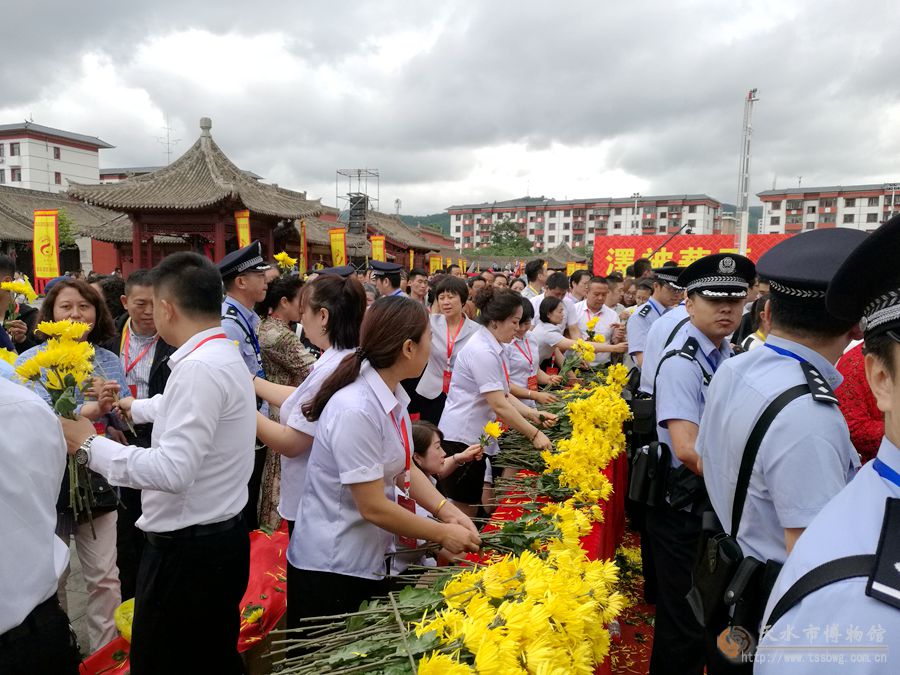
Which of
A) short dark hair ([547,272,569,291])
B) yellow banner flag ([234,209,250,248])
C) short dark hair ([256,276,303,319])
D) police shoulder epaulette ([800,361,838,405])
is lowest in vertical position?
police shoulder epaulette ([800,361,838,405])

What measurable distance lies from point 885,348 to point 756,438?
67cm

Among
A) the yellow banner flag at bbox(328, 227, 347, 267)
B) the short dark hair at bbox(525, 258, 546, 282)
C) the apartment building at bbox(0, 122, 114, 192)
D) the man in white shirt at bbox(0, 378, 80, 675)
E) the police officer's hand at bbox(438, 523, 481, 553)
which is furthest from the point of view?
the apartment building at bbox(0, 122, 114, 192)

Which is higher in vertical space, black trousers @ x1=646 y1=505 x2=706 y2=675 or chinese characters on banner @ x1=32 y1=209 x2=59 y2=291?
chinese characters on banner @ x1=32 y1=209 x2=59 y2=291

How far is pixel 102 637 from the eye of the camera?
2.80 meters

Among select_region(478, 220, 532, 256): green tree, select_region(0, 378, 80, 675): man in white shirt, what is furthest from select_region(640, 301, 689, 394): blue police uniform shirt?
select_region(478, 220, 532, 256): green tree

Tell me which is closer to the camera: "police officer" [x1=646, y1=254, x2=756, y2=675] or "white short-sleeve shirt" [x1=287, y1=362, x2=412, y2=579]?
"white short-sleeve shirt" [x1=287, y1=362, x2=412, y2=579]

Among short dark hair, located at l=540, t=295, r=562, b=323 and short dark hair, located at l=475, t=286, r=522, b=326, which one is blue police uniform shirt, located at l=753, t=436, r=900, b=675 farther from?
short dark hair, located at l=540, t=295, r=562, b=323

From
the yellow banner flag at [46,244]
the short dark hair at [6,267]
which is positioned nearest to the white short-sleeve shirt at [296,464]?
the short dark hair at [6,267]

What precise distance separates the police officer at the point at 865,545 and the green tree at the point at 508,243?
64.2 metres

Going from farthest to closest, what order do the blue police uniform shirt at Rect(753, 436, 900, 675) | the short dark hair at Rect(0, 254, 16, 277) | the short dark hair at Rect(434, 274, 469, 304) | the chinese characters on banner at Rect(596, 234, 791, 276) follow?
1. the chinese characters on banner at Rect(596, 234, 791, 276)
2. the short dark hair at Rect(434, 274, 469, 304)
3. the short dark hair at Rect(0, 254, 16, 277)
4. the blue police uniform shirt at Rect(753, 436, 900, 675)

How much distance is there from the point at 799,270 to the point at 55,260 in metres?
14.3

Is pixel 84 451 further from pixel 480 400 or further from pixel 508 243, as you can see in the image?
pixel 508 243

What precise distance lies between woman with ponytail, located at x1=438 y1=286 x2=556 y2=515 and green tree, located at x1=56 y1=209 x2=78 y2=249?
103ft

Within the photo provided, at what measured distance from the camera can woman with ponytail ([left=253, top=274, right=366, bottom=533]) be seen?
7.32 feet
